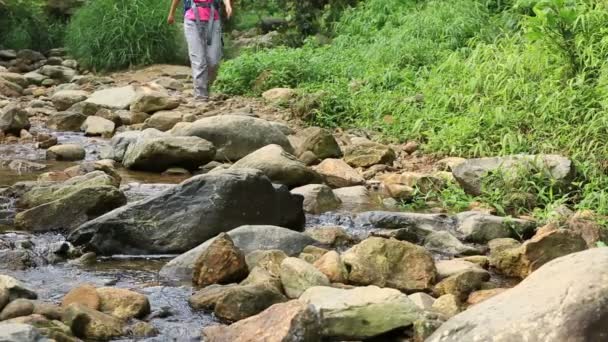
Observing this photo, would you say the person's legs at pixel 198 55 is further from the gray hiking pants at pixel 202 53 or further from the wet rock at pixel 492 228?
Result: the wet rock at pixel 492 228

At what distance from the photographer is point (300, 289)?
3834mm

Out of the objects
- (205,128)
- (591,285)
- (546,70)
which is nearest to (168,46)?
(205,128)

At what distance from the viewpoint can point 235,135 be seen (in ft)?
23.0

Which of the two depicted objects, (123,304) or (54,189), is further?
(54,189)

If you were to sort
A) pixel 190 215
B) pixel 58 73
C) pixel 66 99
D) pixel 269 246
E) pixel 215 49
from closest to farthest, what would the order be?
pixel 269 246
pixel 190 215
pixel 215 49
pixel 66 99
pixel 58 73

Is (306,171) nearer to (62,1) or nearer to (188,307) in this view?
(188,307)

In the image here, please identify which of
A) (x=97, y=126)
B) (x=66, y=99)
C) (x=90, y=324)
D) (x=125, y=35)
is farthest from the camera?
(x=125, y=35)

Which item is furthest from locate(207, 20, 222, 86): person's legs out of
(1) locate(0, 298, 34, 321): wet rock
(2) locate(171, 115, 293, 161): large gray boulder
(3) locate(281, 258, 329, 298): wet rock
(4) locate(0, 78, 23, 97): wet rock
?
(1) locate(0, 298, 34, 321): wet rock

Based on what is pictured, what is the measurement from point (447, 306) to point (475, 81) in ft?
12.6

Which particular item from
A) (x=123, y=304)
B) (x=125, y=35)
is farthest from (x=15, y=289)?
(x=125, y=35)

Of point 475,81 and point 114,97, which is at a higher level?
point 475,81

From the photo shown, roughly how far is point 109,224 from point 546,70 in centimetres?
382

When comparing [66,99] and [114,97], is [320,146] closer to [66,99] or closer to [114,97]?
[114,97]

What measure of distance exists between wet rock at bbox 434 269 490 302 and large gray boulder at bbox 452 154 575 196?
1746 millimetres
